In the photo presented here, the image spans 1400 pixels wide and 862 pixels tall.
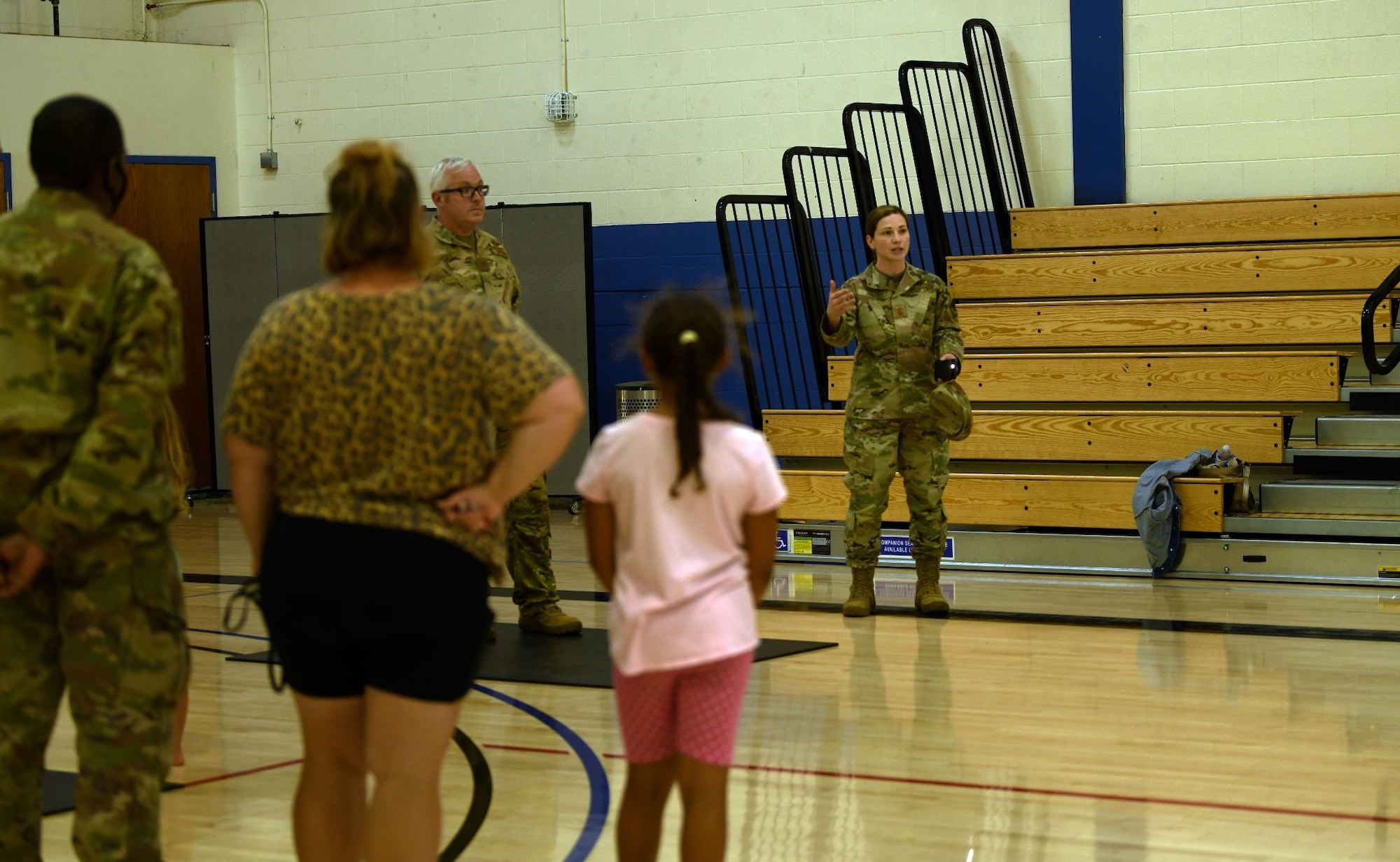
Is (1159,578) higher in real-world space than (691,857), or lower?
lower

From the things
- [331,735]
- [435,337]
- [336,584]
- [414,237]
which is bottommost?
[331,735]

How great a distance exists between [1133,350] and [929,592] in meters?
2.43

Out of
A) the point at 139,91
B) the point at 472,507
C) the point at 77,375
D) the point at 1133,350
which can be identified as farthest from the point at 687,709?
the point at 139,91

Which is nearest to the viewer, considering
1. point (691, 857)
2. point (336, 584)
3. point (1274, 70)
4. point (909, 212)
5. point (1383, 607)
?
point (336, 584)

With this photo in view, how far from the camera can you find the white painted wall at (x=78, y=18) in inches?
400

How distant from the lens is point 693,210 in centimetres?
970

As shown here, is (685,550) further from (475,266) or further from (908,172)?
(908,172)

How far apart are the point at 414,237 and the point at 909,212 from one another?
7086mm

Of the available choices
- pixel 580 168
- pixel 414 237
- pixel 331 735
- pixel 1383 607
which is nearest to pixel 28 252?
pixel 414 237

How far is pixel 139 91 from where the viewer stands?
10.4 meters

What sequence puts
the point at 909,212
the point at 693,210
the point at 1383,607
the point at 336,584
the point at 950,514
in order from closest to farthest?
the point at 336,584 → the point at 1383,607 → the point at 950,514 → the point at 909,212 → the point at 693,210

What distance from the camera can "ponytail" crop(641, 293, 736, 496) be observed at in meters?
2.33

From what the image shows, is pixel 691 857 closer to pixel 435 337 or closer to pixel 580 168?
pixel 435 337

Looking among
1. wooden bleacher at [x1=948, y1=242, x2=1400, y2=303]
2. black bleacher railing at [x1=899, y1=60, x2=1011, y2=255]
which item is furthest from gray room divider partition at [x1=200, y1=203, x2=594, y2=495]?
wooden bleacher at [x1=948, y1=242, x2=1400, y2=303]
